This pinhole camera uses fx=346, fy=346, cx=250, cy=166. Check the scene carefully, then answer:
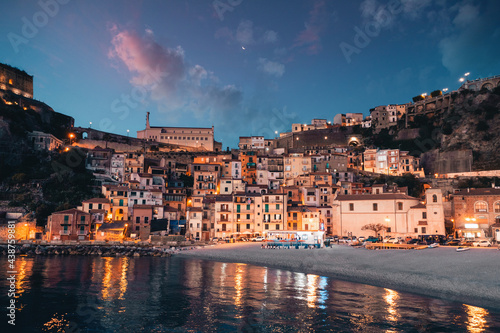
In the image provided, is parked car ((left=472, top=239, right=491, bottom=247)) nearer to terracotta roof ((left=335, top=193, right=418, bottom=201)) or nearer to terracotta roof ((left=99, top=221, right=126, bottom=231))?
terracotta roof ((left=335, top=193, right=418, bottom=201))

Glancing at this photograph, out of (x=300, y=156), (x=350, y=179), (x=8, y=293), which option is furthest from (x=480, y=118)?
(x=8, y=293)

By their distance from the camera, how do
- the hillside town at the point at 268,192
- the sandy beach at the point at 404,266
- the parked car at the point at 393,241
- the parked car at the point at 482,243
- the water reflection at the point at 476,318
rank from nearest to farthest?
the water reflection at the point at 476,318, the sandy beach at the point at 404,266, the parked car at the point at 482,243, the parked car at the point at 393,241, the hillside town at the point at 268,192

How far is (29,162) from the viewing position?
8006 centimetres

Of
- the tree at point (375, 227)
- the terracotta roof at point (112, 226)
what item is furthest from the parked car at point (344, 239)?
the terracotta roof at point (112, 226)

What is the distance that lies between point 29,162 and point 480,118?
110 metres

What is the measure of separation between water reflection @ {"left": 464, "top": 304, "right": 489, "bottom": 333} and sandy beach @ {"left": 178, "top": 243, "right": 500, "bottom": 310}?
4.12 ft

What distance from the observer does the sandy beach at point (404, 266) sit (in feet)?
83.0

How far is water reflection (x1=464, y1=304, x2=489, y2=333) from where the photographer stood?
18125 mm

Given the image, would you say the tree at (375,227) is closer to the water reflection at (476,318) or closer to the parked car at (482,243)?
the parked car at (482,243)

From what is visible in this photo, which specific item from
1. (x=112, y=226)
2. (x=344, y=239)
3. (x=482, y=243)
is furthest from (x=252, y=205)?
(x=482, y=243)

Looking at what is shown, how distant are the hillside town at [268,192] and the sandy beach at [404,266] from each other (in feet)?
36.9

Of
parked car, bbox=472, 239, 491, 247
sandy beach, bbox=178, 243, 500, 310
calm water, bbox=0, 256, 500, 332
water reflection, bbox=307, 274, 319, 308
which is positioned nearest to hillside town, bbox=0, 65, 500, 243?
parked car, bbox=472, 239, 491, 247

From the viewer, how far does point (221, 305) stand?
2236cm

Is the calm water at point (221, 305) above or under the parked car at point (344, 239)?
under
